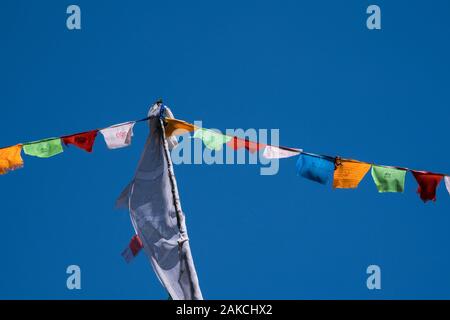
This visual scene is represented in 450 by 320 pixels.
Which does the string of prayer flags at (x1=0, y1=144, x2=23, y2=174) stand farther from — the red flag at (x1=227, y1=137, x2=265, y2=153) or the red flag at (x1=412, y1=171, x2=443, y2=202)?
the red flag at (x1=412, y1=171, x2=443, y2=202)

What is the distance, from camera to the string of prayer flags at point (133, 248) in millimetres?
12752

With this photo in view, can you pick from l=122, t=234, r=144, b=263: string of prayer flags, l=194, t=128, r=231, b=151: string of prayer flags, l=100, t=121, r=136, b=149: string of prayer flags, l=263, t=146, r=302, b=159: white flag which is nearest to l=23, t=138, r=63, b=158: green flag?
l=100, t=121, r=136, b=149: string of prayer flags

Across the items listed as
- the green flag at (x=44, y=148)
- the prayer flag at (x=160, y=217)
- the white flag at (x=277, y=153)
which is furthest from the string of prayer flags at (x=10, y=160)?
the white flag at (x=277, y=153)

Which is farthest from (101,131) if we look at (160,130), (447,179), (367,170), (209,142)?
(447,179)

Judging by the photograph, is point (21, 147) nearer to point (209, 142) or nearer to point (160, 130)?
point (160, 130)

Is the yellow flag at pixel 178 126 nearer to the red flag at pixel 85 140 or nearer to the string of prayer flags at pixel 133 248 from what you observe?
the red flag at pixel 85 140

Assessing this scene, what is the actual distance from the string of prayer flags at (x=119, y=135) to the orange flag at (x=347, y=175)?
12.9ft

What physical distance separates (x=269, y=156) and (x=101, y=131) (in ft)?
10.8

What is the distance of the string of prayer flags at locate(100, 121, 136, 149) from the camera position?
1396cm

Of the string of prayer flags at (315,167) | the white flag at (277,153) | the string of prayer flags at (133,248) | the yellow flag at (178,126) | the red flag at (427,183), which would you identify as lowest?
the string of prayer flags at (133,248)

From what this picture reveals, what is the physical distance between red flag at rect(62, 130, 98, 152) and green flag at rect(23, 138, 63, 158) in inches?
12.9

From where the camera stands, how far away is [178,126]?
13.6 metres

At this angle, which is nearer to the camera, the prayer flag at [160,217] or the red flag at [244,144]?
the prayer flag at [160,217]

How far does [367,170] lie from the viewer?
13.0m
